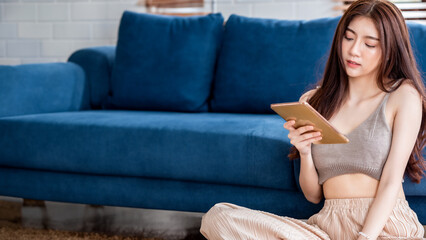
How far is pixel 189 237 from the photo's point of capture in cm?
197

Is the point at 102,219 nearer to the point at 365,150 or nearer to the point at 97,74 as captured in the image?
the point at 97,74

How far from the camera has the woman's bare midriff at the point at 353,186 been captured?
1.36m

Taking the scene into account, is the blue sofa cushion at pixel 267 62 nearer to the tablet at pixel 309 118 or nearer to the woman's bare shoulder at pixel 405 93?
the woman's bare shoulder at pixel 405 93

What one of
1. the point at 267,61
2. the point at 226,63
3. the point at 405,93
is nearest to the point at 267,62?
the point at 267,61

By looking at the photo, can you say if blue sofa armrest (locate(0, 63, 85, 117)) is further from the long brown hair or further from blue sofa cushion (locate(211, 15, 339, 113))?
the long brown hair

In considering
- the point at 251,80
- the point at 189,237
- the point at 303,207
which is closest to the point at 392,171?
the point at 303,207

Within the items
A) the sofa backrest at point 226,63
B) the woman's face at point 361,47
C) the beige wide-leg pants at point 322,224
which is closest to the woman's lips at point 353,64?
the woman's face at point 361,47

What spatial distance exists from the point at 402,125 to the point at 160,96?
1.30 meters

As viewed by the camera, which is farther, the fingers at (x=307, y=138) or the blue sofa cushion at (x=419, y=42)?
the blue sofa cushion at (x=419, y=42)

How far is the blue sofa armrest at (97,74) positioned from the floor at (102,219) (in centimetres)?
53

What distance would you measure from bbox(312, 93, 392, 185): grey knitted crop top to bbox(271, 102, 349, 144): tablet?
0.43 ft

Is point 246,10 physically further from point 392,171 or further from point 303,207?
point 392,171

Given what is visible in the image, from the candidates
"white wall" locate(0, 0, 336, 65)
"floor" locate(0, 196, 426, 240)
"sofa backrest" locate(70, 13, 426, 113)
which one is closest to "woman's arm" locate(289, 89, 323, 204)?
"floor" locate(0, 196, 426, 240)

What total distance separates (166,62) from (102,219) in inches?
29.1
